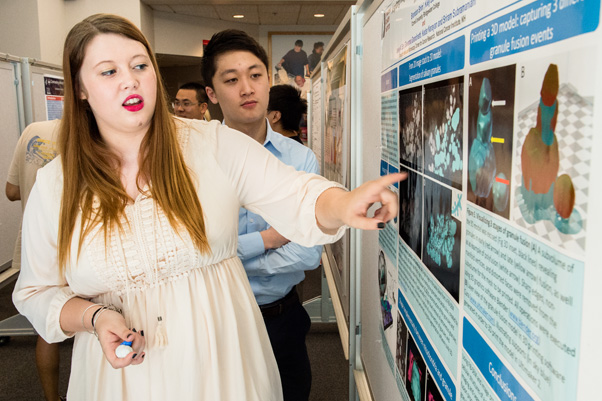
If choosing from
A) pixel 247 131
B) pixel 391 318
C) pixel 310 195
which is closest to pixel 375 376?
pixel 391 318

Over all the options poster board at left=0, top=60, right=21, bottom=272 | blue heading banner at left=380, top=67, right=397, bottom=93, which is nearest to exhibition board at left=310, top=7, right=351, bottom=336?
blue heading banner at left=380, top=67, right=397, bottom=93

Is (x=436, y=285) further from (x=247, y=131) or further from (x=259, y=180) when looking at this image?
(x=247, y=131)

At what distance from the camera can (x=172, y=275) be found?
3.95 ft

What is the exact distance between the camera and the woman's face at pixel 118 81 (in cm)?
112

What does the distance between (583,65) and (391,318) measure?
33.0 inches

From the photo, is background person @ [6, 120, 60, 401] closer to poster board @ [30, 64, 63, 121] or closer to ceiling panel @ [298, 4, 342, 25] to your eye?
poster board @ [30, 64, 63, 121]

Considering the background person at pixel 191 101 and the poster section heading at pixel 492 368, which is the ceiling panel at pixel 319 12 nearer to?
the background person at pixel 191 101

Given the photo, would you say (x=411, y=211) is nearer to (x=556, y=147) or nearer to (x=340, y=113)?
(x=556, y=147)

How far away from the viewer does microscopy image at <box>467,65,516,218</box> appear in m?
0.50

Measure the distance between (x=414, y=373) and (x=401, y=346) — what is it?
11 cm

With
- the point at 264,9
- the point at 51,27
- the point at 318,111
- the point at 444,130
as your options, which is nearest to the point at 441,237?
the point at 444,130

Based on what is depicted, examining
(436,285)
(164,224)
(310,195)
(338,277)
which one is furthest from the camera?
(338,277)

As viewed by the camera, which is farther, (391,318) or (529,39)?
(391,318)

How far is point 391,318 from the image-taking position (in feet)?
3.67
